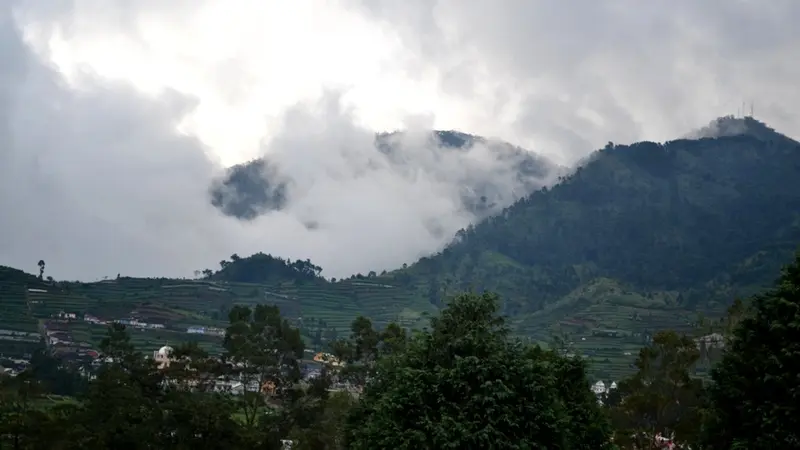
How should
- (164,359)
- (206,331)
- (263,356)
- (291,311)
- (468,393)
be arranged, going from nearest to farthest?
(468,393) < (263,356) < (164,359) < (206,331) < (291,311)

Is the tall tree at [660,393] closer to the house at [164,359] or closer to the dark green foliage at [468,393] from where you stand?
the dark green foliage at [468,393]

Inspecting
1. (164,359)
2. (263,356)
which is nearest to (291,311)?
(164,359)

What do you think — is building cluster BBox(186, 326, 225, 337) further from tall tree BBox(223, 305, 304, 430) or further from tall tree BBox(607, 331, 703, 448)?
tall tree BBox(607, 331, 703, 448)

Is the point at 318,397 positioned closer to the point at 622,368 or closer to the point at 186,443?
the point at 186,443

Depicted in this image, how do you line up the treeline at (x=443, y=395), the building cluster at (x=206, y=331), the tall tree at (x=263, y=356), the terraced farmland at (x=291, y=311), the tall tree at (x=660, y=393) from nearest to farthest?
the treeline at (x=443, y=395) < the tall tree at (x=660, y=393) < the tall tree at (x=263, y=356) < the terraced farmland at (x=291, y=311) < the building cluster at (x=206, y=331)

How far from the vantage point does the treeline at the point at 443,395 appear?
14680 millimetres

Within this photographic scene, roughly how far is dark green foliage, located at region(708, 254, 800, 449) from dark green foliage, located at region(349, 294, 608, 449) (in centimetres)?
498

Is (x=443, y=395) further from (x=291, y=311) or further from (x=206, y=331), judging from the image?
(x=291, y=311)

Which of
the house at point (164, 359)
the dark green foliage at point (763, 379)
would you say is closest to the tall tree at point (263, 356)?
the house at point (164, 359)

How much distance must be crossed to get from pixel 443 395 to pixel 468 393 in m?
0.51

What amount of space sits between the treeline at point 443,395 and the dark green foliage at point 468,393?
1.2 inches

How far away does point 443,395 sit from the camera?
48.0 feet

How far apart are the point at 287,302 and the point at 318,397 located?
13864 centimetres

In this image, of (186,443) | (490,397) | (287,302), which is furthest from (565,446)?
(287,302)
